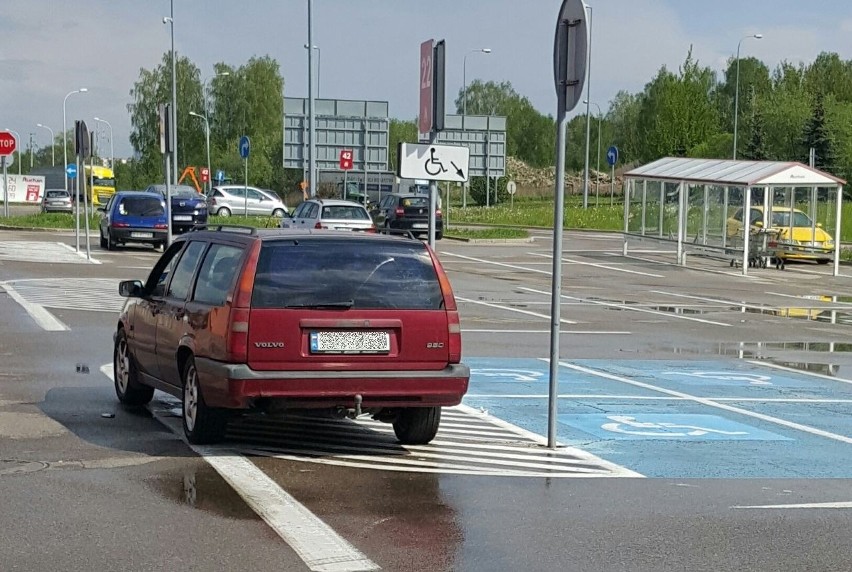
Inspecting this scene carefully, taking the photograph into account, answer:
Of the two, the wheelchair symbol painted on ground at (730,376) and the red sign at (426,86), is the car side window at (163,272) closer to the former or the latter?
the red sign at (426,86)

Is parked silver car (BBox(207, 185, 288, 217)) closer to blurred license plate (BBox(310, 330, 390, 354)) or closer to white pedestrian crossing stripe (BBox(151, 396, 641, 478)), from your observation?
white pedestrian crossing stripe (BBox(151, 396, 641, 478))

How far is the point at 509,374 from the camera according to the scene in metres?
14.5

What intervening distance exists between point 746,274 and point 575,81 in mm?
26312

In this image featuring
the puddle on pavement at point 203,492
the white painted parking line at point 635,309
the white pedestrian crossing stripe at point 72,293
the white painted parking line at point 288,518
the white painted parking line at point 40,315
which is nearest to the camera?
the white painted parking line at point 288,518

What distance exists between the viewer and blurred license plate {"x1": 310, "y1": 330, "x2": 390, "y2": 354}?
29.8ft

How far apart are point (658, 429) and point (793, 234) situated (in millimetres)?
29209

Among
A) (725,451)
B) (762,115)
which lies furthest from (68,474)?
(762,115)

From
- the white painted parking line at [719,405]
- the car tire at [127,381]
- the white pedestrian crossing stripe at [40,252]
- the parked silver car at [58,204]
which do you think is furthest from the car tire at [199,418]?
the parked silver car at [58,204]

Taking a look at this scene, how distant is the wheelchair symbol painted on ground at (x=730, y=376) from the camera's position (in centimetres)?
1455

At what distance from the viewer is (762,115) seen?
8450cm

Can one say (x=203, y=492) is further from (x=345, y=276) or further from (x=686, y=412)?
(x=686, y=412)

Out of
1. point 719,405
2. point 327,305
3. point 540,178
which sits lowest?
point 719,405

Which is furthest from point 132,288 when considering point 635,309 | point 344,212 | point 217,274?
point 344,212

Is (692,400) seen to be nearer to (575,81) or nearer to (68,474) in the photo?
(575,81)
